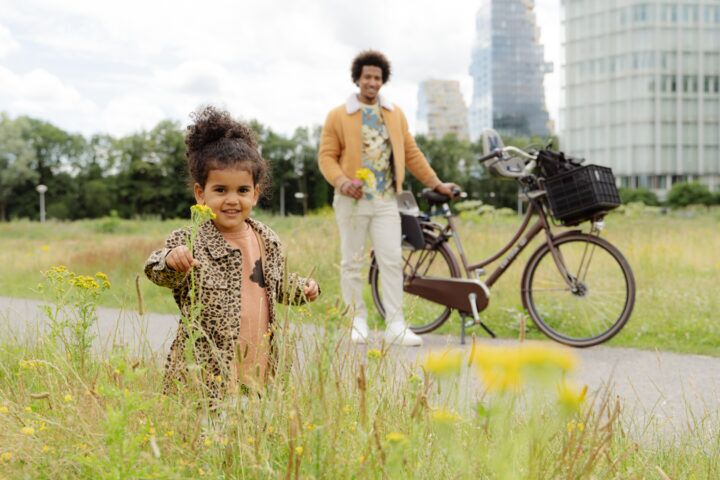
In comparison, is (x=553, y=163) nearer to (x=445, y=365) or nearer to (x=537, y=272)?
(x=537, y=272)

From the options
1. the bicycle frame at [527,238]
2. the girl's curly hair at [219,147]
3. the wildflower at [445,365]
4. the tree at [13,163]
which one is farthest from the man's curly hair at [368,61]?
the tree at [13,163]

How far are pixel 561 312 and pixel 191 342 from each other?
4645 mm

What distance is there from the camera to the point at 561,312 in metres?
6.28

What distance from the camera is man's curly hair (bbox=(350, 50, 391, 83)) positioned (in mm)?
5727

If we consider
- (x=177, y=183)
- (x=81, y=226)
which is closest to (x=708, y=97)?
(x=177, y=183)

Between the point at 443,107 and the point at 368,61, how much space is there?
5313 inches

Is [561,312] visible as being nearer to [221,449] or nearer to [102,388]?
[221,449]

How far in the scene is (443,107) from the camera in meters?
138

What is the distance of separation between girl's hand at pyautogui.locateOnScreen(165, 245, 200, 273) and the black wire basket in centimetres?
355

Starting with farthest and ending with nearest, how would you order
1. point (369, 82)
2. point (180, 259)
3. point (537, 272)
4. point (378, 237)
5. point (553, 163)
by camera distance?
point (537, 272) → point (378, 237) → point (369, 82) → point (553, 163) → point (180, 259)

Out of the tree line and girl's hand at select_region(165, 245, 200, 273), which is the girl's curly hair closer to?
girl's hand at select_region(165, 245, 200, 273)

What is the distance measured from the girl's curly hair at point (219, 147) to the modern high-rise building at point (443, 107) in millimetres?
135373

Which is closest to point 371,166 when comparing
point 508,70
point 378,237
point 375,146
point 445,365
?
point 375,146

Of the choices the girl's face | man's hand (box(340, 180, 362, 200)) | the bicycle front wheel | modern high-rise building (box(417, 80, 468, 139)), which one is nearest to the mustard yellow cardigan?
man's hand (box(340, 180, 362, 200))
